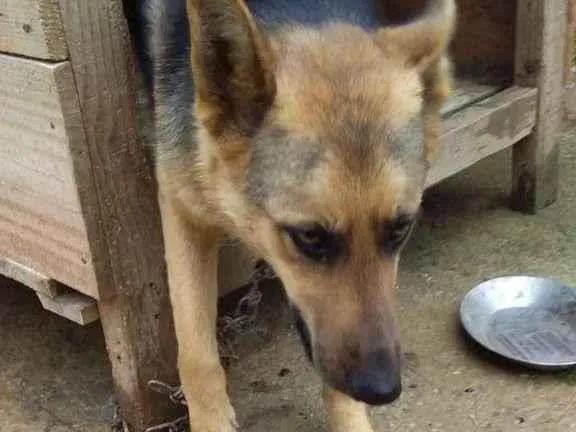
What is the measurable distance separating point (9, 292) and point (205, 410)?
4.42ft

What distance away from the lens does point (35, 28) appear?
228 centimetres

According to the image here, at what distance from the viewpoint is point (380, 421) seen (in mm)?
2664

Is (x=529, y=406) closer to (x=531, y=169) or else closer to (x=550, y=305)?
(x=550, y=305)

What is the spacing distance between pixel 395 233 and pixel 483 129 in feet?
5.44

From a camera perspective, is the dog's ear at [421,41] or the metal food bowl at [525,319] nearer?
the dog's ear at [421,41]

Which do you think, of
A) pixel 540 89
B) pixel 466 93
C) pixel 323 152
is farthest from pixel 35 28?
pixel 540 89

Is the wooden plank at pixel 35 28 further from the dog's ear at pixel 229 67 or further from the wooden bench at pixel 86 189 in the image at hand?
the dog's ear at pixel 229 67

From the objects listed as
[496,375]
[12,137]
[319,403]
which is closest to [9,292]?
[12,137]

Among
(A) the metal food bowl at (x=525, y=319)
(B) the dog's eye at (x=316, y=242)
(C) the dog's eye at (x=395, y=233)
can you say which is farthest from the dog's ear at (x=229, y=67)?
(A) the metal food bowl at (x=525, y=319)

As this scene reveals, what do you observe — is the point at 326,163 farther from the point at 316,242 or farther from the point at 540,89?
the point at 540,89

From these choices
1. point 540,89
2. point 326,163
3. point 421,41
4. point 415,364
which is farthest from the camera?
point 540,89

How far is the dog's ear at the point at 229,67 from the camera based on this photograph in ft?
6.11

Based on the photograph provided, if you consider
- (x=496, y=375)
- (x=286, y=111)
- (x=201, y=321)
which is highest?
(x=286, y=111)

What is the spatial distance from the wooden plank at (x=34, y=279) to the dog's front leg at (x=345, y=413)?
0.82m
